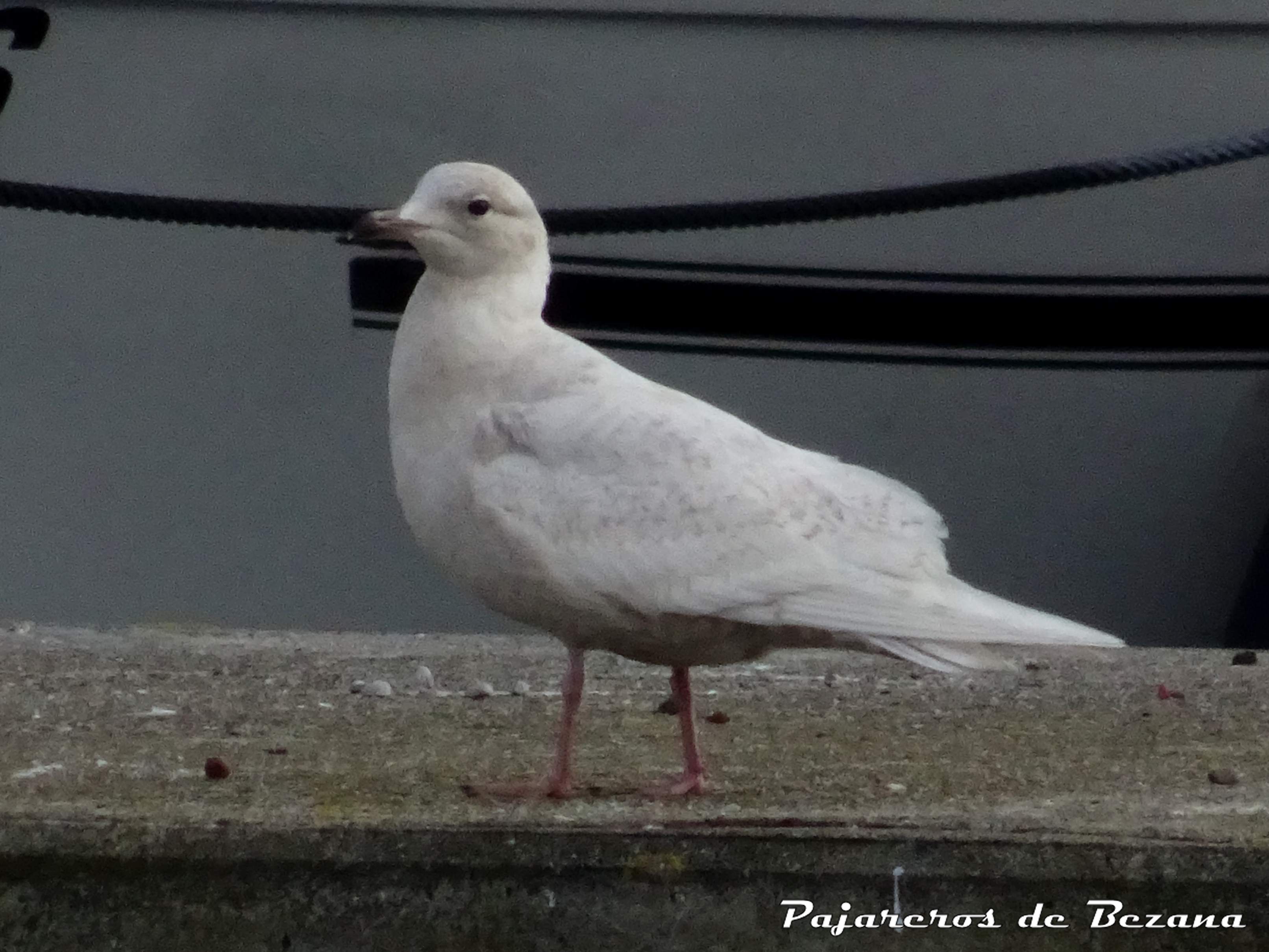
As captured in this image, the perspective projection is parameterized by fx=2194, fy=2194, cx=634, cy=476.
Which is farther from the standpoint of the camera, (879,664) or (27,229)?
(27,229)

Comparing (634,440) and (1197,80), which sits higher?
(1197,80)

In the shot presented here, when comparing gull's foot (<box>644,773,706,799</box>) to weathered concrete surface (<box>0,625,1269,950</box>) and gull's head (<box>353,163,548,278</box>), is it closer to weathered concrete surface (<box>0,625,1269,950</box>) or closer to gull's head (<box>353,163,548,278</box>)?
weathered concrete surface (<box>0,625,1269,950</box>)

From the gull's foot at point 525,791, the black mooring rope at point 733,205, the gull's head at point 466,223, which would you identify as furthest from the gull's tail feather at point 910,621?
the black mooring rope at point 733,205

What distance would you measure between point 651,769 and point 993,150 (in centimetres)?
277

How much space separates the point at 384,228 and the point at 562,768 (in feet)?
2.86

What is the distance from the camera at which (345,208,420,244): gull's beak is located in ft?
11.0

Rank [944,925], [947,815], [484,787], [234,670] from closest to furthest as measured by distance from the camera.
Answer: [944,925], [947,815], [484,787], [234,670]

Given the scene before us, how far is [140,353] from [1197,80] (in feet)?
9.57

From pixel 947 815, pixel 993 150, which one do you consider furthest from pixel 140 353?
pixel 947 815

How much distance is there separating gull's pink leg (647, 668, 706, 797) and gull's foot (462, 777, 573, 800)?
13 cm

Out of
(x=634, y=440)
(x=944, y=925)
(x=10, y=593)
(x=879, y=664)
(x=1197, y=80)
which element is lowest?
(x=10, y=593)

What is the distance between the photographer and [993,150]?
18.9 feet

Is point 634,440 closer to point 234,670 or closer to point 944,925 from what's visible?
point 944,925

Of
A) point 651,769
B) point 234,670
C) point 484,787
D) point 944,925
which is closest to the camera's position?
point 944,925
